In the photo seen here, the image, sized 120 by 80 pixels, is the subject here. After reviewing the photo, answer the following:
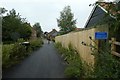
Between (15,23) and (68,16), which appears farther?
(68,16)

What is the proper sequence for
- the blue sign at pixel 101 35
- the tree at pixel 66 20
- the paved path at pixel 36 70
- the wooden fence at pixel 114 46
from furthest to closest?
the tree at pixel 66 20, the paved path at pixel 36 70, the blue sign at pixel 101 35, the wooden fence at pixel 114 46

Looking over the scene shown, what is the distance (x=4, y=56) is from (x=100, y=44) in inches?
226

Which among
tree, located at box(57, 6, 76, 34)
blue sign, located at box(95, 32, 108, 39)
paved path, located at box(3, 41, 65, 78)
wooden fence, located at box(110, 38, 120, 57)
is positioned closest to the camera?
wooden fence, located at box(110, 38, 120, 57)

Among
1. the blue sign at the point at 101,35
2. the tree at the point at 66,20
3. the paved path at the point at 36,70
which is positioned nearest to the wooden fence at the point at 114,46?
the blue sign at the point at 101,35

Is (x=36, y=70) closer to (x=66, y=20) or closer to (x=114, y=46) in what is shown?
(x=114, y=46)

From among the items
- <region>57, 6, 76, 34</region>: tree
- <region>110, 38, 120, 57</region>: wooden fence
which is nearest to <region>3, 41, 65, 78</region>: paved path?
<region>110, 38, 120, 57</region>: wooden fence

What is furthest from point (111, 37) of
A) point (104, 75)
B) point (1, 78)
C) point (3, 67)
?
point (3, 67)

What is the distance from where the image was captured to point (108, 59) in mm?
7070

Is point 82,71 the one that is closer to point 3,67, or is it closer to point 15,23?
point 3,67

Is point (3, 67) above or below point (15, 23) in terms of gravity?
below

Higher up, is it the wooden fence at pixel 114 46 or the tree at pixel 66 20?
the tree at pixel 66 20

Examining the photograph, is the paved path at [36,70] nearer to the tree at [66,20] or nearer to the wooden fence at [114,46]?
the wooden fence at [114,46]

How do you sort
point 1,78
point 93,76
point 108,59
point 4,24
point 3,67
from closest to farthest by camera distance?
point 108,59, point 93,76, point 1,78, point 3,67, point 4,24

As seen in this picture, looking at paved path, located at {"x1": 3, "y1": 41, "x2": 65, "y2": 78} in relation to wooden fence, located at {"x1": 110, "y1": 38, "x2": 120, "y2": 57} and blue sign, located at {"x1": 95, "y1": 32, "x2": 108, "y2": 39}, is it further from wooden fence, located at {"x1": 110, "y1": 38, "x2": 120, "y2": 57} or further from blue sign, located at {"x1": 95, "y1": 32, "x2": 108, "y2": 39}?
wooden fence, located at {"x1": 110, "y1": 38, "x2": 120, "y2": 57}
